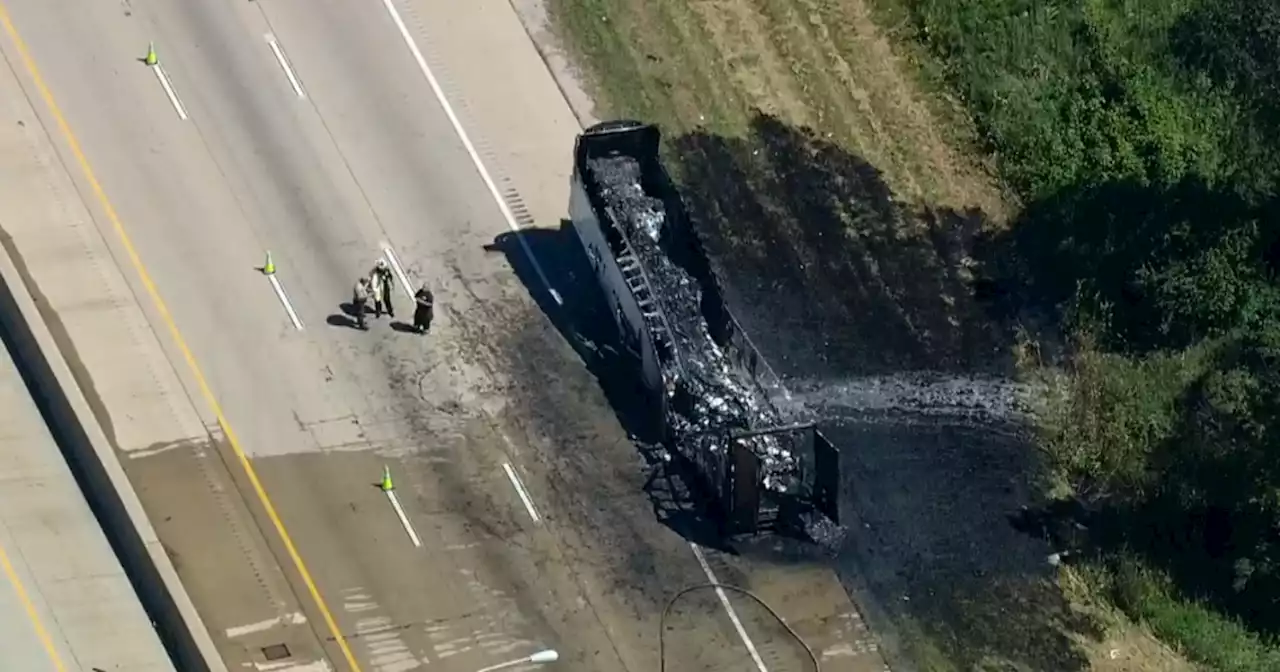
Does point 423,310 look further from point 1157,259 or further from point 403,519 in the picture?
point 1157,259

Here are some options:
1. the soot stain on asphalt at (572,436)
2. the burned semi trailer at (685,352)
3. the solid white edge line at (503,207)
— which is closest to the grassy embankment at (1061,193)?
Answer: the burned semi trailer at (685,352)

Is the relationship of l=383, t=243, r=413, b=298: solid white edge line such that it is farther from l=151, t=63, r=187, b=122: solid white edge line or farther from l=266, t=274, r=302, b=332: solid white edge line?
l=151, t=63, r=187, b=122: solid white edge line

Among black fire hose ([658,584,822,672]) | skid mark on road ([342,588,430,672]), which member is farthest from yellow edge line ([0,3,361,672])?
black fire hose ([658,584,822,672])

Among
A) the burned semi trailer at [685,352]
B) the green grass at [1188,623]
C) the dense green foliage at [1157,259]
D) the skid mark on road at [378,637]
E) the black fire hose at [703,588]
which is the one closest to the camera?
the skid mark on road at [378,637]

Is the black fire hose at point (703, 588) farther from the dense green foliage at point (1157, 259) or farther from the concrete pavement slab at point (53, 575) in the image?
the concrete pavement slab at point (53, 575)

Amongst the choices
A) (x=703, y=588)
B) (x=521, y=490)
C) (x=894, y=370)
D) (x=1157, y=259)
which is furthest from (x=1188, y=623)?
(x=521, y=490)

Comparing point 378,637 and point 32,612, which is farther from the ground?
point 32,612
